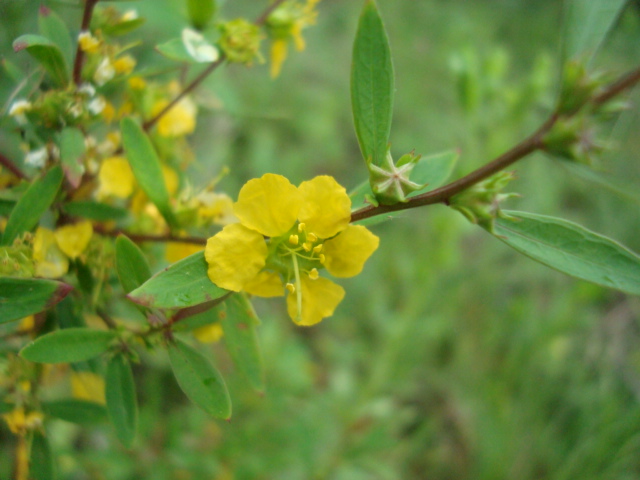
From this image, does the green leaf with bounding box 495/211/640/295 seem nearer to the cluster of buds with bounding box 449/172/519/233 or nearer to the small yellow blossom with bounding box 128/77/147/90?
the cluster of buds with bounding box 449/172/519/233

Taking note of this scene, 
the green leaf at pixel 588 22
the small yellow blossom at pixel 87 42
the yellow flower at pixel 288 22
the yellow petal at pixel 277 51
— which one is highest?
the small yellow blossom at pixel 87 42

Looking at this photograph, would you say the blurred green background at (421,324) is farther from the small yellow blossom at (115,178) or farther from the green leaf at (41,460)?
the green leaf at (41,460)

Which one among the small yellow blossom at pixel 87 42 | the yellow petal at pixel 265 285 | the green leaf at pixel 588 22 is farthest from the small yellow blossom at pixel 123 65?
the green leaf at pixel 588 22

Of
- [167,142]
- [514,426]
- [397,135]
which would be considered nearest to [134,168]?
[167,142]

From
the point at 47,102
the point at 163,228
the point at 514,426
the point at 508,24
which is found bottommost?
the point at 514,426

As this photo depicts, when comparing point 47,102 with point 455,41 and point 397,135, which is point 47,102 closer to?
point 397,135

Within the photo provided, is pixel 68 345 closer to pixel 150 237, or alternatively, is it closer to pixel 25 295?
pixel 25 295
